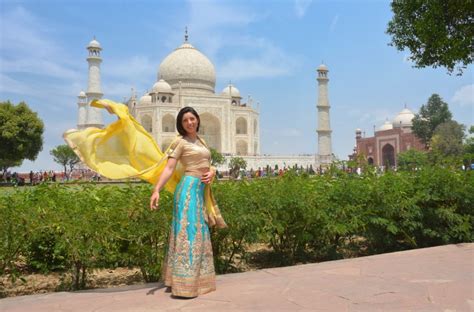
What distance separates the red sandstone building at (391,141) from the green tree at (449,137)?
4.76 metres

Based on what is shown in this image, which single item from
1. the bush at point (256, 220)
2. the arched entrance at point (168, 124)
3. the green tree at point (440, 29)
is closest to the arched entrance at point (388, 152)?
the arched entrance at point (168, 124)

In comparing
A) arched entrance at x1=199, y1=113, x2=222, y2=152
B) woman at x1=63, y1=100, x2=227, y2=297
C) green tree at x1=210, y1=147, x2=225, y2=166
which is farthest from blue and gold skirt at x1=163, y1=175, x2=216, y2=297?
arched entrance at x1=199, y1=113, x2=222, y2=152

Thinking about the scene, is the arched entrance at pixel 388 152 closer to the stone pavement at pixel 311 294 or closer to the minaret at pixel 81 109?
the minaret at pixel 81 109

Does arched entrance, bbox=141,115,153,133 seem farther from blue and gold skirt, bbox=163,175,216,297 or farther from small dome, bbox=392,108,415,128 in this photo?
blue and gold skirt, bbox=163,175,216,297

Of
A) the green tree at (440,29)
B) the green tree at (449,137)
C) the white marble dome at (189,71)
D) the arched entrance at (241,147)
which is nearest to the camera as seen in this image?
the green tree at (440,29)

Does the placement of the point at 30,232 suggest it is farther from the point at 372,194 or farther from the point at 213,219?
the point at 372,194

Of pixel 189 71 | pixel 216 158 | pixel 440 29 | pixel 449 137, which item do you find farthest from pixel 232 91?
pixel 440 29

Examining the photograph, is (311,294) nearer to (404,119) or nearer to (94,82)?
(94,82)

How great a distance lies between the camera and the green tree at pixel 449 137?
118 feet

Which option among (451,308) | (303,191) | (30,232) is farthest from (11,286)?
(451,308)

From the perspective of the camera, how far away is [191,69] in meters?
43.1

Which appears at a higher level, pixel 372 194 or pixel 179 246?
pixel 372 194

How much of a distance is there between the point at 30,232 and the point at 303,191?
2.33 meters

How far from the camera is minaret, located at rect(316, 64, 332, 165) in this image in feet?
144
